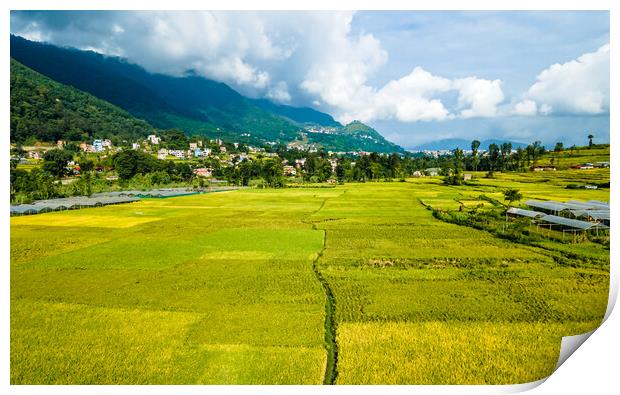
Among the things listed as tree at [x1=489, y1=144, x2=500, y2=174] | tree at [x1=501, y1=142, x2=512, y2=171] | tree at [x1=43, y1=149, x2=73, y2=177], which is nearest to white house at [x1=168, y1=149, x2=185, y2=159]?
tree at [x1=43, y1=149, x2=73, y2=177]

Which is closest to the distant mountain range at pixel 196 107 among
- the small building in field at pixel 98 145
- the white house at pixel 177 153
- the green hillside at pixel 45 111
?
the white house at pixel 177 153

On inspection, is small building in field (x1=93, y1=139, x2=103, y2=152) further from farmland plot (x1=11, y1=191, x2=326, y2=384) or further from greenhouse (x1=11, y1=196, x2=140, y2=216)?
farmland plot (x1=11, y1=191, x2=326, y2=384)

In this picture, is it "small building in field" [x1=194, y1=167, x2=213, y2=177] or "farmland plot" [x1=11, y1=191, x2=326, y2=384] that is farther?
"small building in field" [x1=194, y1=167, x2=213, y2=177]

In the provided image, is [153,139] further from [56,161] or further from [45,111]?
[45,111]

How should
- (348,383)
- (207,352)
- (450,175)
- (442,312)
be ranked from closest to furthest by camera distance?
(348,383)
(207,352)
(442,312)
(450,175)

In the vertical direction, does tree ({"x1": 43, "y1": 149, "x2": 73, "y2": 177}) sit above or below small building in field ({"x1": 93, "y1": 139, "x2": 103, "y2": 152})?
below
